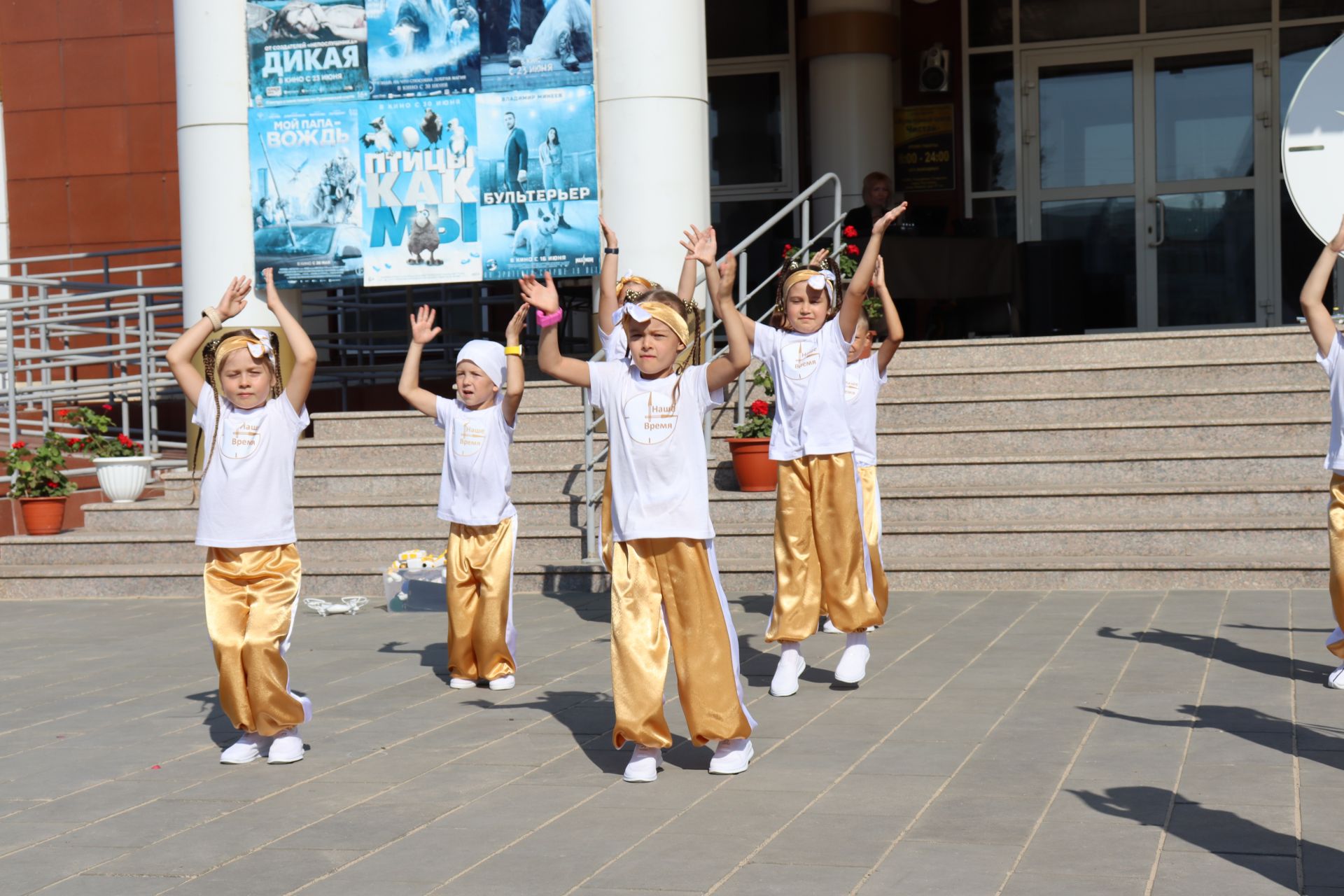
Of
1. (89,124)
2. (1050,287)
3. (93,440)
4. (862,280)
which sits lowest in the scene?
(93,440)

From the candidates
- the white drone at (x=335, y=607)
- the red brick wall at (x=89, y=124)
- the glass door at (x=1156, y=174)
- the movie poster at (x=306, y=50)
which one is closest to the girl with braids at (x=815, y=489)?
the white drone at (x=335, y=607)

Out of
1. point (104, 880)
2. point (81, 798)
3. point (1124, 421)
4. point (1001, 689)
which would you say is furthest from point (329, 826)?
point (1124, 421)

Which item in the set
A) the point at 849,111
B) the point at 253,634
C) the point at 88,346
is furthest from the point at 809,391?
the point at 88,346

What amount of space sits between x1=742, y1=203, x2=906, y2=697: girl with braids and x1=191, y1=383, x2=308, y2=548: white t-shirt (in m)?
2.14

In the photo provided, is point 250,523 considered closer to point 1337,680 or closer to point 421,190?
point 1337,680

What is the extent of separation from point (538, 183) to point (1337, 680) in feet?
24.7

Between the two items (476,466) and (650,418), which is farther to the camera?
(476,466)

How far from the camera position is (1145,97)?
16641 mm

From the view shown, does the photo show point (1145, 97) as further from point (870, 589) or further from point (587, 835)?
point (587, 835)

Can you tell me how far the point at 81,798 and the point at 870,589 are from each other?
12.9 feet

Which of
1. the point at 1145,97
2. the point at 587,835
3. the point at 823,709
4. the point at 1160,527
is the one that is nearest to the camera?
the point at 587,835

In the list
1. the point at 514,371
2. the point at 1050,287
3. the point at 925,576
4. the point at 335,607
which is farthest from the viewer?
the point at 1050,287

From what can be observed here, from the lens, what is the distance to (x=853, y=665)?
6.79 m

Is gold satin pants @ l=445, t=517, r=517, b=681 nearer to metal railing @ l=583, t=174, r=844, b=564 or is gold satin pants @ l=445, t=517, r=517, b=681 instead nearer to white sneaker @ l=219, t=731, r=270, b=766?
white sneaker @ l=219, t=731, r=270, b=766
